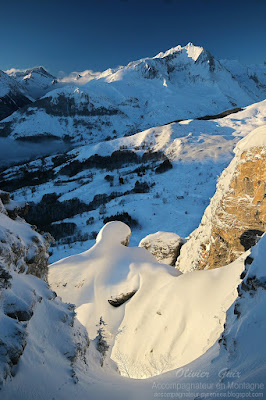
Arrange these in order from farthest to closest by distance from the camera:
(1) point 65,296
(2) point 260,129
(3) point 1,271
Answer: (1) point 65,296 → (2) point 260,129 → (3) point 1,271

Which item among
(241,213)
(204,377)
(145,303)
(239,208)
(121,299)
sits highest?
(239,208)

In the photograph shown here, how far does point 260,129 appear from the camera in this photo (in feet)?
48.6

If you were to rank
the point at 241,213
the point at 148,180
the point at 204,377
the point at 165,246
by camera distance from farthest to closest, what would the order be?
the point at 148,180
the point at 165,246
the point at 241,213
the point at 204,377

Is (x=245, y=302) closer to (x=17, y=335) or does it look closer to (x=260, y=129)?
(x=17, y=335)

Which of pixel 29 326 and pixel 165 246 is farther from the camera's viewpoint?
pixel 165 246

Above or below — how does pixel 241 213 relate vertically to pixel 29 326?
above

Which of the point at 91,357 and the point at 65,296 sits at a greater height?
the point at 91,357

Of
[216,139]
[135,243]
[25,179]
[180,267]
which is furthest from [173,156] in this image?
[25,179]

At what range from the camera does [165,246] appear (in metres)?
23.0

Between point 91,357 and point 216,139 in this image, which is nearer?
point 91,357

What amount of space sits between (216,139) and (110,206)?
47105mm

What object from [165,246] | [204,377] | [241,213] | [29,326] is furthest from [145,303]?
[29,326]

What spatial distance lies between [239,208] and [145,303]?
25.6ft

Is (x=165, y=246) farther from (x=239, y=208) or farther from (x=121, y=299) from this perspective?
(x=239, y=208)
